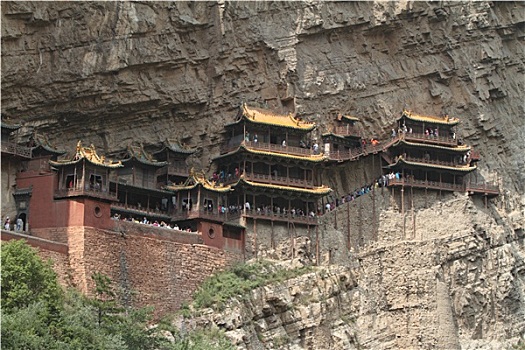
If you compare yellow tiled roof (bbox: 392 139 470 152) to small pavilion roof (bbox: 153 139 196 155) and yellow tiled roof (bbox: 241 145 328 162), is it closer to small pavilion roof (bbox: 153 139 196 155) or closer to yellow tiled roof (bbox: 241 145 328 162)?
yellow tiled roof (bbox: 241 145 328 162)

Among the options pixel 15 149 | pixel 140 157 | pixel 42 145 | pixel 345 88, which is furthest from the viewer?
pixel 345 88

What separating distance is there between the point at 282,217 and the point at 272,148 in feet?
10.6

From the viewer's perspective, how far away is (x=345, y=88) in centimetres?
6138

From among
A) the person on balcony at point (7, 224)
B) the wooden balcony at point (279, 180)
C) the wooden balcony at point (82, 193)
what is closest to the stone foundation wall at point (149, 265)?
the wooden balcony at point (82, 193)

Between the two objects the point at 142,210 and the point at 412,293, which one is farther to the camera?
the point at 412,293

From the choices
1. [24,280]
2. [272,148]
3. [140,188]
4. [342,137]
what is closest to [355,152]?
[342,137]

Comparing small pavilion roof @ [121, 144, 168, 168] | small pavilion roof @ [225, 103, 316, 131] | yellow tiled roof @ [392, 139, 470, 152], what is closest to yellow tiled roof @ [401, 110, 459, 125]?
yellow tiled roof @ [392, 139, 470, 152]

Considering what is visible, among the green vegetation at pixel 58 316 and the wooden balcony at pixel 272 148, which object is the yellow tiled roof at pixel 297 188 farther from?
the green vegetation at pixel 58 316

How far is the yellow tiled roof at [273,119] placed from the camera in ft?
193

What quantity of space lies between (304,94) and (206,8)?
586 centimetres

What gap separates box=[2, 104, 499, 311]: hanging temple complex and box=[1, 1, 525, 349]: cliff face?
1.27 meters

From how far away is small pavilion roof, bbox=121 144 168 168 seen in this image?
56719 millimetres

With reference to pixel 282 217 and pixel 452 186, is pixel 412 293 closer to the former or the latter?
pixel 282 217

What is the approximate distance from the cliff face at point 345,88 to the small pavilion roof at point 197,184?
434cm
